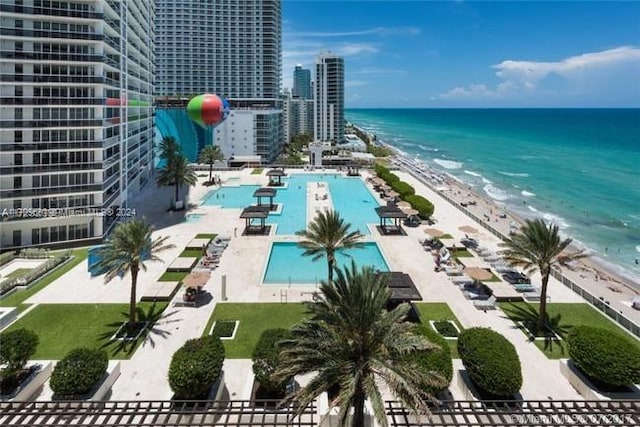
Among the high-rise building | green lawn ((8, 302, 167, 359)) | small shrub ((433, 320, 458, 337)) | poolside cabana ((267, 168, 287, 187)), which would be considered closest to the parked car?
small shrub ((433, 320, 458, 337))

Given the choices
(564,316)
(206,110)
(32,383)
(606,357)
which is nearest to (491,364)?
(606,357)

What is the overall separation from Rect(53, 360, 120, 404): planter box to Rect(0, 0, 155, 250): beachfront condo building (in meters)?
22.0

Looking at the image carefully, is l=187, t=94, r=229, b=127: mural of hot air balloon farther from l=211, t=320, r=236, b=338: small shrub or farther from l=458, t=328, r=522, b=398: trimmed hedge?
l=458, t=328, r=522, b=398: trimmed hedge

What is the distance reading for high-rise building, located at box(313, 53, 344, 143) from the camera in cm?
13388

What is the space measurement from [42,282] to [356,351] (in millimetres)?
25946

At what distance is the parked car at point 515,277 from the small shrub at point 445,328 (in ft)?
28.9

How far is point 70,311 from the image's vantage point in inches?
970

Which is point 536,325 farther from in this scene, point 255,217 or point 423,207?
point 255,217

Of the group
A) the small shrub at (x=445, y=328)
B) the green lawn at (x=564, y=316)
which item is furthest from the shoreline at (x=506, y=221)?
the small shrub at (x=445, y=328)

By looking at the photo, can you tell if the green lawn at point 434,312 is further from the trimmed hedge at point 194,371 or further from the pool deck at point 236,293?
the trimmed hedge at point 194,371

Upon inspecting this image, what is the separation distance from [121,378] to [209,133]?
7657cm

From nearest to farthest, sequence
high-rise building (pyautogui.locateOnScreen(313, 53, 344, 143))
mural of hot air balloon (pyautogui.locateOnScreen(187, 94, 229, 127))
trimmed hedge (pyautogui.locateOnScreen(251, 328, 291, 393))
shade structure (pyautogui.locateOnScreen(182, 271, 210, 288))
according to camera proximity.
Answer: trimmed hedge (pyautogui.locateOnScreen(251, 328, 291, 393)), shade structure (pyautogui.locateOnScreen(182, 271, 210, 288)), mural of hot air balloon (pyautogui.locateOnScreen(187, 94, 229, 127)), high-rise building (pyautogui.locateOnScreen(313, 53, 344, 143))

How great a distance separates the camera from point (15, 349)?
54.0 ft

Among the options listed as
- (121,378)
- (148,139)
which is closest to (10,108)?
(121,378)
